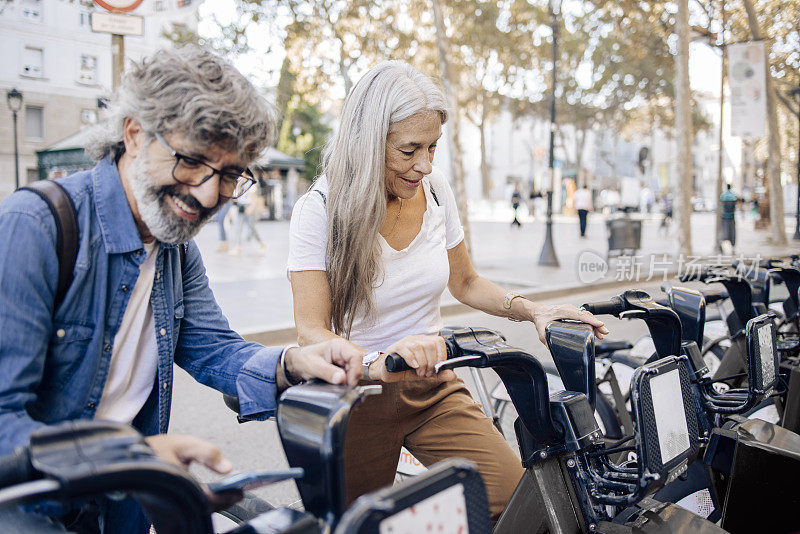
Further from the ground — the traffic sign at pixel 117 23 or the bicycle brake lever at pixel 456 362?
the traffic sign at pixel 117 23

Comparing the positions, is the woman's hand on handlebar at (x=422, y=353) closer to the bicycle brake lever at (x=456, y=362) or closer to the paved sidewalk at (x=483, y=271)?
the bicycle brake lever at (x=456, y=362)

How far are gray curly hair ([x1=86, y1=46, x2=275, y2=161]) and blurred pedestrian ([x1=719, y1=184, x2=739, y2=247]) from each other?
686 inches

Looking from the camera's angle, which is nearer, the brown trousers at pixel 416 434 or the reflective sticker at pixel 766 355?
the brown trousers at pixel 416 434

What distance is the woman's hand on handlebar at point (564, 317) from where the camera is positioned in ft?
5.61

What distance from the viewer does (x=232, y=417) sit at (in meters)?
4.90

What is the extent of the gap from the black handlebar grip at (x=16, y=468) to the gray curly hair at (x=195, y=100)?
64 centimetres

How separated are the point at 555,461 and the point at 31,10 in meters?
17.9

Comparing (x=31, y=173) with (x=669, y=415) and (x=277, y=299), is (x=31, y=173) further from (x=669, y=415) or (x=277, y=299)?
(x=669, y=415)

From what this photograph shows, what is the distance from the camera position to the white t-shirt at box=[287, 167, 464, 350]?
6.53 feet

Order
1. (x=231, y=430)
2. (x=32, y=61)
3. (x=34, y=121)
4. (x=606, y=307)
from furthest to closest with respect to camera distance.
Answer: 1. (x=34, y=121)
2. (x=32, y=61)
3. (x=231, y=430)
4. (x=606, y=307)

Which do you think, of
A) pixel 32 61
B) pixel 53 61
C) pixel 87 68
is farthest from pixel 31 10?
pixel 87 68

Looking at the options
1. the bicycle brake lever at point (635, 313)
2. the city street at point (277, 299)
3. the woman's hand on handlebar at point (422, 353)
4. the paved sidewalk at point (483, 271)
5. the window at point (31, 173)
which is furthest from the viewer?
the window at point (31, 173)

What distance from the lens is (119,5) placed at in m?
5.41

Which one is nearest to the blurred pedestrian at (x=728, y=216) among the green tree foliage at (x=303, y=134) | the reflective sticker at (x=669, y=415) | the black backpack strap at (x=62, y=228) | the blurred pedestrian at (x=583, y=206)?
the blurred pedestrian at (x=583, y=206)
